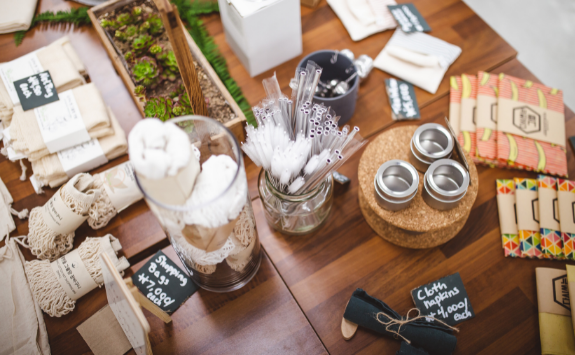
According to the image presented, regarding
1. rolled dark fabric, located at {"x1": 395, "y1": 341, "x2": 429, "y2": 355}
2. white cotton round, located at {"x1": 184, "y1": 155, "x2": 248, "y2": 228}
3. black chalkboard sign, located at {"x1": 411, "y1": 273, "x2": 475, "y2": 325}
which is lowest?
black chalkboard sign, located at {"x1": 411, "y1": 273, "x2": 475, "y2": 325}

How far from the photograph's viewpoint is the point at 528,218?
33.6 inches

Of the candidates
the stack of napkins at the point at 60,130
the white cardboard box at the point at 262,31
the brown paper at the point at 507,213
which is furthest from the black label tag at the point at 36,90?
the brown paper at the point at 507,213

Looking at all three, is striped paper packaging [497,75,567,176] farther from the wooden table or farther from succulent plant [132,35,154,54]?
succulent plant [132,35,154,54]

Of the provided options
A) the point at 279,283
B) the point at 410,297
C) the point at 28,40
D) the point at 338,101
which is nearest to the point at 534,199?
the point at 410,297

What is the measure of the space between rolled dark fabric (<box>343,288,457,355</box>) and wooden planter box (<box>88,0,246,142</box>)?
0.47 m

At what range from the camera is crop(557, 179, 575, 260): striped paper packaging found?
0.82 metres

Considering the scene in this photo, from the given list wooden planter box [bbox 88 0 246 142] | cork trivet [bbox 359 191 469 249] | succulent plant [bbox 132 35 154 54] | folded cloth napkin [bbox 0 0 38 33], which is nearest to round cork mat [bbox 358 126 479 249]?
cork trivet [bbox 359 191 469 249]

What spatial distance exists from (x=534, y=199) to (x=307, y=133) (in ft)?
1.88

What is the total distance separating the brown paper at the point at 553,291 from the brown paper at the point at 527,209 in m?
0.10

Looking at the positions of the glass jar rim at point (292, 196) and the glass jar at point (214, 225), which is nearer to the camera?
the glass jar at point (214, 225)

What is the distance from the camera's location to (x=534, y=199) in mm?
872

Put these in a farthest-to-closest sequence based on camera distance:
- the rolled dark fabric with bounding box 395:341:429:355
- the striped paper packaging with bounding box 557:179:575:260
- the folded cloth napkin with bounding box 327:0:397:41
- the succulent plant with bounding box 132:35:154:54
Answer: the folded cloth napkin with bounding box 327:0:397:41
the succulent plant with bounding box 132:35:154:54
the striped paper packaging with bounding box 557:179:575:260
the rolled dark fabric with bounding box 395:341:429:355

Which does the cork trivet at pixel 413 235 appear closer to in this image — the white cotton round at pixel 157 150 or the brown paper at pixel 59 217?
the white cotton round at pixel 157 150

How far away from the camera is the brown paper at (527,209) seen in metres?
0.85
